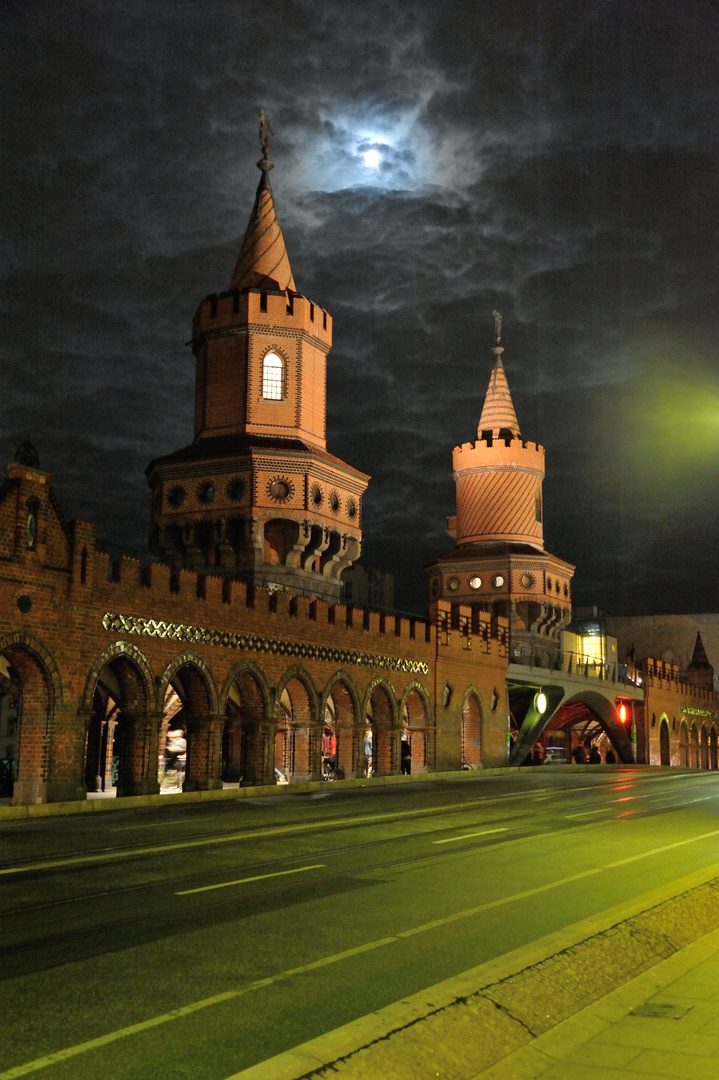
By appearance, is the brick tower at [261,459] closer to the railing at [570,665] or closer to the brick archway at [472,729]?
the brick archway at [472,729]

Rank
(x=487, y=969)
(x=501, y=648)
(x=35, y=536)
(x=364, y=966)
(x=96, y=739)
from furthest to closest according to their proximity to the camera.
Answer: (x=501, y=648), (x=96, y=739), (x=35, y=536), (x=364, y=966), (x=487, y=969)

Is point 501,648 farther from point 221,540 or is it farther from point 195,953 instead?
point 195,953

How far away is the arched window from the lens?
127 feet

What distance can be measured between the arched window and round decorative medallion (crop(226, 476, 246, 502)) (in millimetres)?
3438

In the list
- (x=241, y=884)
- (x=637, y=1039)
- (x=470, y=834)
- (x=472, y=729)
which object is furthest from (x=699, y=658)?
(x=637, y=1039)

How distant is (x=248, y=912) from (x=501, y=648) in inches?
1483

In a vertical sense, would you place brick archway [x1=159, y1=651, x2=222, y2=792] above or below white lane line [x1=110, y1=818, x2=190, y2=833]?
above

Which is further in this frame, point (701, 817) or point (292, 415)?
point (292, 415)

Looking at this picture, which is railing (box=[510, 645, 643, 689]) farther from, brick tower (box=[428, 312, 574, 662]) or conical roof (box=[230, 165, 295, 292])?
conical roof (box=[230, 165, 295, 292])

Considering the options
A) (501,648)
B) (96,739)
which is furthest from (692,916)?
(501,648)

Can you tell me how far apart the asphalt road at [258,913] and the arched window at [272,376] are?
69.2ft

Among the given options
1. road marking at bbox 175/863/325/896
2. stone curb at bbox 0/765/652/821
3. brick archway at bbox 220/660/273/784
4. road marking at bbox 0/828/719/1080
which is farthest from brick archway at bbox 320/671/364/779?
road marking at bbox 0/828/719/1080

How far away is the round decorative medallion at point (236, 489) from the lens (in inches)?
1449

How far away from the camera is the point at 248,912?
375 inches
